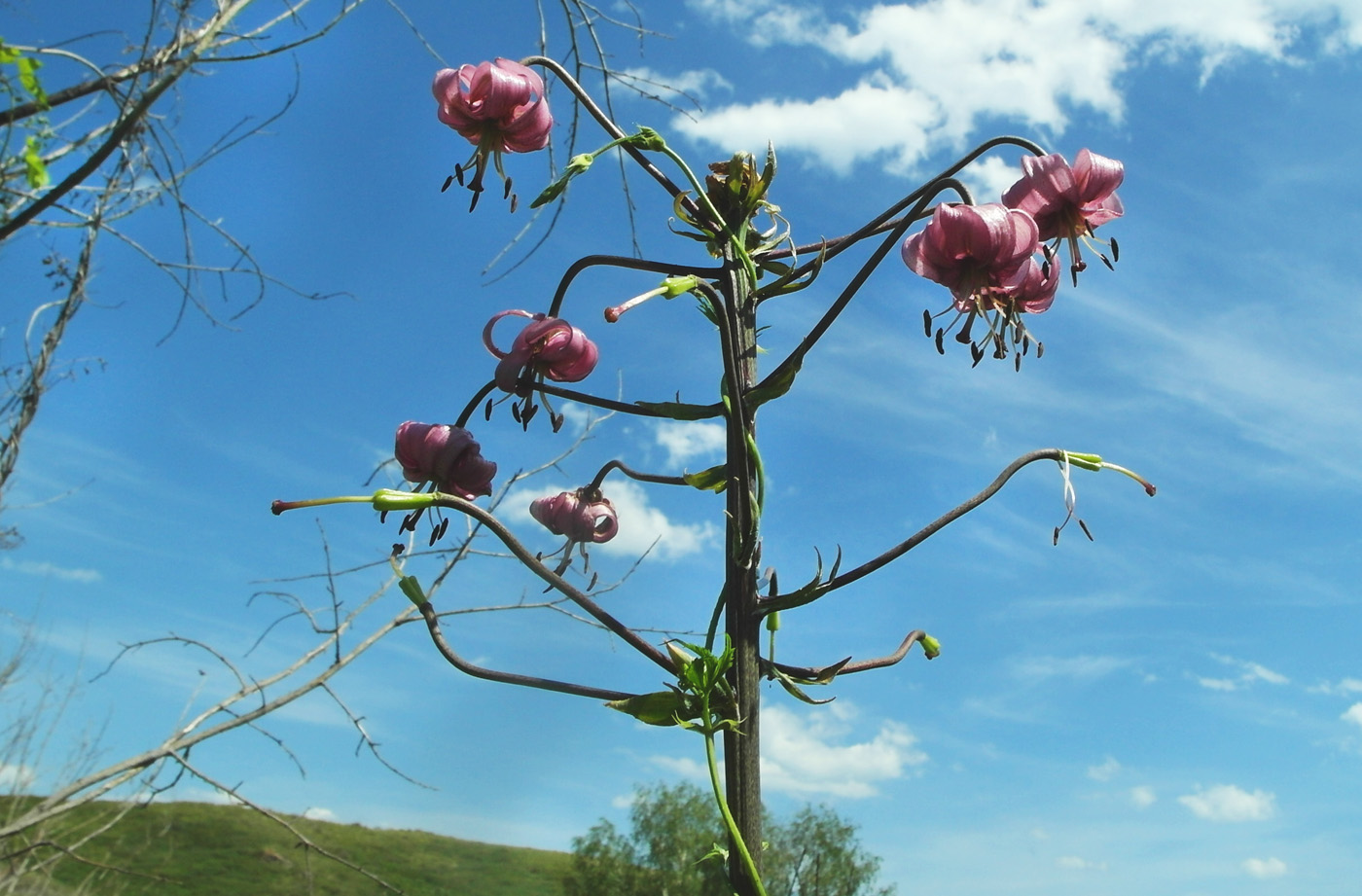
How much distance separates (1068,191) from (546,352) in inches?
18.1

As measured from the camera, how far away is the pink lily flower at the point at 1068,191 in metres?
0.78

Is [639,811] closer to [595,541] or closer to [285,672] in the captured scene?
[285,672]

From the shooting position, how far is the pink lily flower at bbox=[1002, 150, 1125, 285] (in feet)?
2.55

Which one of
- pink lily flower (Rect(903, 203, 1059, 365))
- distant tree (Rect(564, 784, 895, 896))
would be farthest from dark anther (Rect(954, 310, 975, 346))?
distant tree (Rect(564, 784, 895, 896))

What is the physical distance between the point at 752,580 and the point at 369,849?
76.5 feet

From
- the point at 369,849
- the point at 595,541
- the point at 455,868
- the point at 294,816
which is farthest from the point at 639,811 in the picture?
the point at 595,541

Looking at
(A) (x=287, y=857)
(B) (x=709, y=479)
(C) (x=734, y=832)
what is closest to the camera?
(C) (x=734, y=832)

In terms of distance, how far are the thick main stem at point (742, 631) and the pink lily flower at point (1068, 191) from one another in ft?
0.93

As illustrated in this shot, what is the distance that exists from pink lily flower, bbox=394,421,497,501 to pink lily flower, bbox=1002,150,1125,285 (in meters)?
0.50

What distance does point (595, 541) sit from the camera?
883 mm

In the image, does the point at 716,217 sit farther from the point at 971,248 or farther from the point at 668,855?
the point at 668,855

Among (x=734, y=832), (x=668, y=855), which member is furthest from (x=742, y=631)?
(x=668, y=855)

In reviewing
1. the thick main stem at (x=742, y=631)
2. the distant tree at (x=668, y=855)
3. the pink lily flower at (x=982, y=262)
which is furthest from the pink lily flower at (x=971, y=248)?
the distant tree at (x=668, y=855)

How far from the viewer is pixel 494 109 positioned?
0.87 meters
